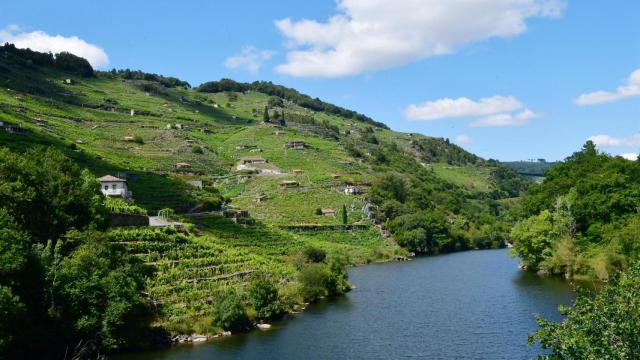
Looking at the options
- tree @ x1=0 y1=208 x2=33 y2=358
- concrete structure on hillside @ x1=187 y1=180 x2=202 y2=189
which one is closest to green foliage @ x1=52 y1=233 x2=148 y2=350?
tree @ x1=0 y1=208 x2=33 y2=358

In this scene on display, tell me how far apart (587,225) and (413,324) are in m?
42.0

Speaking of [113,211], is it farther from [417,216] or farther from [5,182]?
[417,216]

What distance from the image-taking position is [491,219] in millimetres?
180625

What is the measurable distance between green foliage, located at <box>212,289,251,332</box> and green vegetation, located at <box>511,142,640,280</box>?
44134 millimetres

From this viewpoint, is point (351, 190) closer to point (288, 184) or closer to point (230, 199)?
point (288, 184)

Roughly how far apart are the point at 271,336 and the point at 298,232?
67246 mm

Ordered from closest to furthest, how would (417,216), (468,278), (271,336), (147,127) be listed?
(271,336)
(468,278)
(417,216)
(147,127)

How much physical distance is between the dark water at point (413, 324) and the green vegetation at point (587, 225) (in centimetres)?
374

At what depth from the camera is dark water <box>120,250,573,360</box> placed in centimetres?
4703

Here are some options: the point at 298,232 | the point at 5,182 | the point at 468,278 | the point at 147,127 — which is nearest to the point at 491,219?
the point at 298,232

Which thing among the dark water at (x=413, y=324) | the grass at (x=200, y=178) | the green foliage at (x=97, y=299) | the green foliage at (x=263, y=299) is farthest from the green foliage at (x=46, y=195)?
the green foliage at (x=263, y=299)

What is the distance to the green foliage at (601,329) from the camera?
2022 cm

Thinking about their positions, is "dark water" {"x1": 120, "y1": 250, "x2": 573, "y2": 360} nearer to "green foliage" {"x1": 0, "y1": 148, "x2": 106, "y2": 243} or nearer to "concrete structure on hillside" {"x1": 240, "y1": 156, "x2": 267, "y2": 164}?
"green foliage" {"x1": 0, "y1": 148, "x2": 106, "y2": 243}

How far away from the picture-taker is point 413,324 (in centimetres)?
5662
